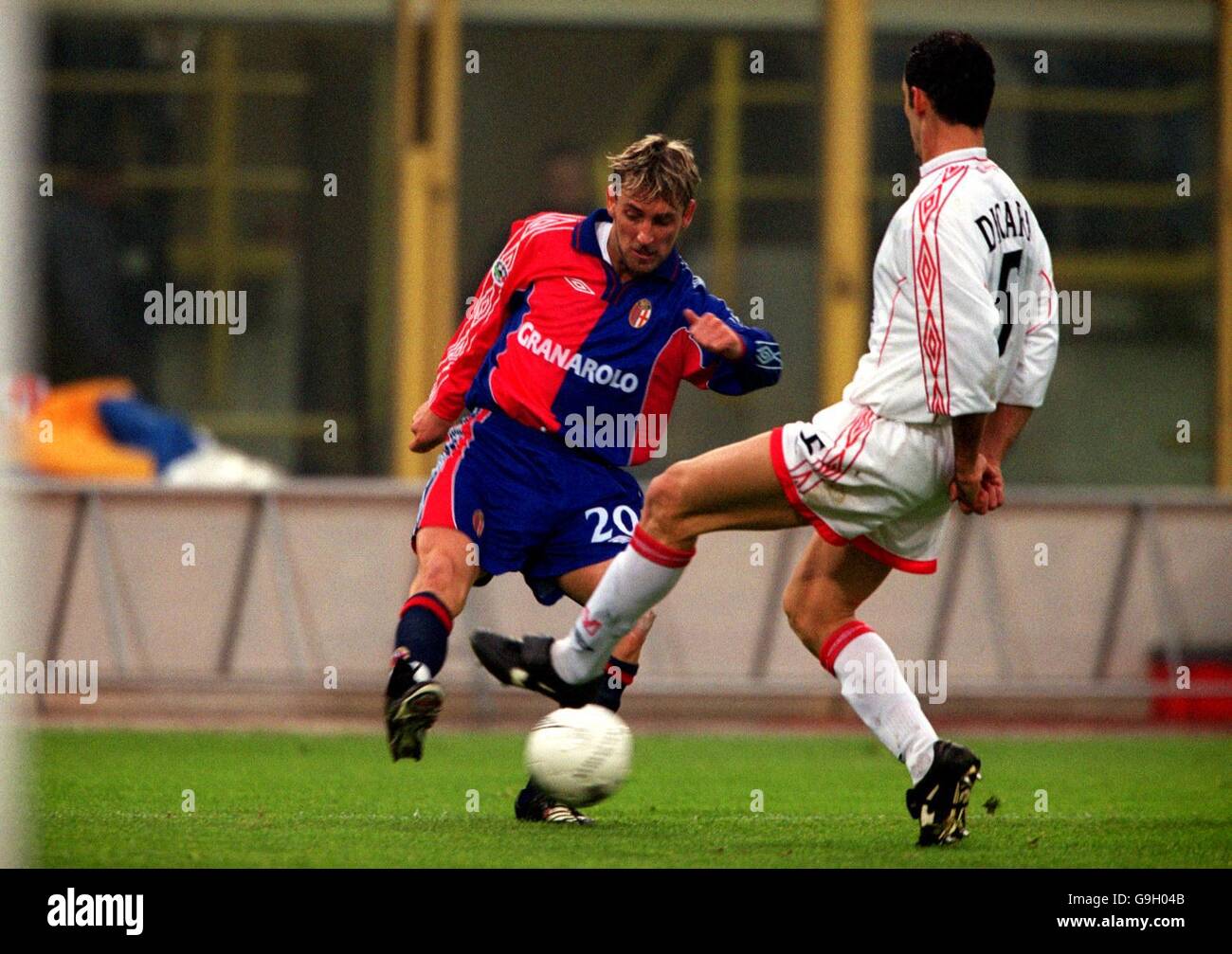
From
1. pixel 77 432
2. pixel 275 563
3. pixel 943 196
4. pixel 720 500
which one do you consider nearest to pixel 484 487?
pixel 720 500

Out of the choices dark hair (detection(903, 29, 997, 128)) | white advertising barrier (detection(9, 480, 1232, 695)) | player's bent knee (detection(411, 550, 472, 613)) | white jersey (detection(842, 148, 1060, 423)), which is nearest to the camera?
white jersey (detection(842, 148, 1060, 423))

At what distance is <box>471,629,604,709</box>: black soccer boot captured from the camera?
5.69 meters

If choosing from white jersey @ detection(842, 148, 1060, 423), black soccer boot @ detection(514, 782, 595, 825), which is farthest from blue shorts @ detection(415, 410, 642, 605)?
white jersey @ detection(842, 148, 1060, 423)

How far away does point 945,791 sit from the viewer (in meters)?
5.43

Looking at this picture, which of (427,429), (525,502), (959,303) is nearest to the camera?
(959,303)

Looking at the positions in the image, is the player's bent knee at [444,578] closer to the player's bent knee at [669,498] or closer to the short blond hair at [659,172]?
the player's bent knee at [669,498]

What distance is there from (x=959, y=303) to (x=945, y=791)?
136 cm

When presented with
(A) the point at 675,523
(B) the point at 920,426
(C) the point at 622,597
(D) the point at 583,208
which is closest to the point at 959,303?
(B) the point at 920,426

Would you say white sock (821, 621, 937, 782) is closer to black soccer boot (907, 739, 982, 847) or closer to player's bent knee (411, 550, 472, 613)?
black soccer boot (907, 739, 982, 847)

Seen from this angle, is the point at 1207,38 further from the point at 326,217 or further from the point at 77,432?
the point at 77,432

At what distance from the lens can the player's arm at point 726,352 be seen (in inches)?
213

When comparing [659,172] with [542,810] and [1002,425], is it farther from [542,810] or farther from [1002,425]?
[542,810]

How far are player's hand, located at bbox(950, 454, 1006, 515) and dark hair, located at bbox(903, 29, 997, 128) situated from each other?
0.94 meters
